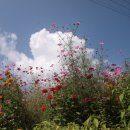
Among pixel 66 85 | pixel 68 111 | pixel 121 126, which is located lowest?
pixel 121 126

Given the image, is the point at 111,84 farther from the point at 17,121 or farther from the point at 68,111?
the point at 17,121

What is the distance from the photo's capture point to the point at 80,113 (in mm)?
7910

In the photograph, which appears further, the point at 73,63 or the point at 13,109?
the point at 73,63

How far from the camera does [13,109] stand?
843 centimetres

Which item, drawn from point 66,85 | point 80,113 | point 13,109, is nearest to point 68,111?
point 80,113

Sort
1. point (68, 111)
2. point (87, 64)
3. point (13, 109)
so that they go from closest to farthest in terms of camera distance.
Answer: point (68, 111), point (13, 109), point (87, 64)

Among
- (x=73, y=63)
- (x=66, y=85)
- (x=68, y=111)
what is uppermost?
(x=73, y=63)

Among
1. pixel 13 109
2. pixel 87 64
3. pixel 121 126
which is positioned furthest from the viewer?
pixel 87 64

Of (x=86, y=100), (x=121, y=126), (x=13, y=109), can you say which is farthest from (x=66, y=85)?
(x=121, y=126)

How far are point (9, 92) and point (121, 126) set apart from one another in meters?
3.15

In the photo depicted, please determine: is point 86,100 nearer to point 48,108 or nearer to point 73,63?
point 48,108

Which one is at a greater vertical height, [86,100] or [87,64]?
[87,64]

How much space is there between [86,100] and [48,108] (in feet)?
2.92

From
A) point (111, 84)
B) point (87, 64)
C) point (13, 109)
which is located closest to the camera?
point (13, 109)
